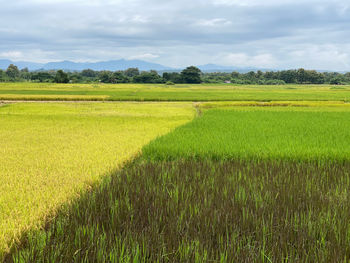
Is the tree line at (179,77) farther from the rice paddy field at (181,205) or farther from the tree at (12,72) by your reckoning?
the rice paddy field at (181,205)

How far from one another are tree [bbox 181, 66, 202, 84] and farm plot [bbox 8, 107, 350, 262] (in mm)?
68571

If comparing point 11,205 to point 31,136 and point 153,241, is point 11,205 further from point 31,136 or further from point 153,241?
point 31,136

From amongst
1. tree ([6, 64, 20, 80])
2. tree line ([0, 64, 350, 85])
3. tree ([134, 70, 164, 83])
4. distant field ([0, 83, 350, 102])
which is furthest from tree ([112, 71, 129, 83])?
tree ([6, 64, 20, 80])

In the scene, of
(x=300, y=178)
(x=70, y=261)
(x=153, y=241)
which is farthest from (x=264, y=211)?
(x=70, y=261)

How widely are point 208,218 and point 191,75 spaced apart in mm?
71543

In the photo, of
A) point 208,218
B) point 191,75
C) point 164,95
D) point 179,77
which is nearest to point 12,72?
point 179,77

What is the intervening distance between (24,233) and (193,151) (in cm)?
365

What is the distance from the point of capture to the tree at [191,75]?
72.4m

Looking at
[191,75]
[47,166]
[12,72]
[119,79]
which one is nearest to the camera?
[47,166]

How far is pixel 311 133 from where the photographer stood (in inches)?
314

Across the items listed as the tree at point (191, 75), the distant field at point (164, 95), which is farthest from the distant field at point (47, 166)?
the tree at point (191, 75)

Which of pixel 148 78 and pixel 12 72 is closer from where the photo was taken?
pixel 148 78

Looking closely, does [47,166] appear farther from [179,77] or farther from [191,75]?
[179,77]

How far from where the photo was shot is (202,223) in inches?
107
